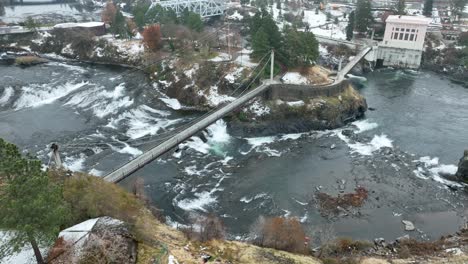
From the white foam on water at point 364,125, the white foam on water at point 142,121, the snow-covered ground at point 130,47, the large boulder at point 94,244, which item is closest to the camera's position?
the large boulder at point 94,244

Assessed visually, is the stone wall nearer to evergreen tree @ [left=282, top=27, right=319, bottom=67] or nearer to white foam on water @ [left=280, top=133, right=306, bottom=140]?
evergreen tree @ [left=282, top=27, right=319, bottom=67]

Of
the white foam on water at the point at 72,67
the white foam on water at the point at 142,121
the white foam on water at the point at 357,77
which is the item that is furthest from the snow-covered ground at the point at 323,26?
the white foam on water at the point at 72,67

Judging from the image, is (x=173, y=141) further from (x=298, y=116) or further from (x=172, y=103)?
(x=298, y=116)

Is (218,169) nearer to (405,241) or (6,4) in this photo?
(405,241)

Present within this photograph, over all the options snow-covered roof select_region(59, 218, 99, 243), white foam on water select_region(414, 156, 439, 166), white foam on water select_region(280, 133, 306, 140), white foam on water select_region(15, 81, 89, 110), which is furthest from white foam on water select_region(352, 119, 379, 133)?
white foam on water select_region(15, 81, 89, 110)

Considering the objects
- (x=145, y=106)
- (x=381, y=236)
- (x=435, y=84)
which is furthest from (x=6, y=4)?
(x=381, y=236)

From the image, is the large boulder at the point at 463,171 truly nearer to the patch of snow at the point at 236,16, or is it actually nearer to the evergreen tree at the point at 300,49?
the evergreen tree at the point at 300,49

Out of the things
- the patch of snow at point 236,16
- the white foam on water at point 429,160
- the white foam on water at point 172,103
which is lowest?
the white foam on water at point 429,160
